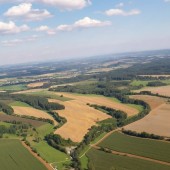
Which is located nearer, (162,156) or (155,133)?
(162,156)

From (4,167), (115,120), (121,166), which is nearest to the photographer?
(121,166)

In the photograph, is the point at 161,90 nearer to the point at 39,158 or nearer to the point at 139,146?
the point at 139,146

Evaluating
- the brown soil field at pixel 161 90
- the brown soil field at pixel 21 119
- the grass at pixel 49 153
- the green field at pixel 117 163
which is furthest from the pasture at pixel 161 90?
the green field at pixel 117 163

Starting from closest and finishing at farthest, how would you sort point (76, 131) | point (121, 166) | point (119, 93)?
point (121, 166) < point (76, 131) < point (119, 93)

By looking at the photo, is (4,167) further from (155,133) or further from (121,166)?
(155,133)

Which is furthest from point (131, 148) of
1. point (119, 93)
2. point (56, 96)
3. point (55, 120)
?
point (56, 96)

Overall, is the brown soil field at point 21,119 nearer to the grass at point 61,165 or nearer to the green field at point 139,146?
the green field at point 139,146

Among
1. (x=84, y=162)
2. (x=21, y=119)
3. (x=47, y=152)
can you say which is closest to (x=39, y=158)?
(x=47, y=152)
